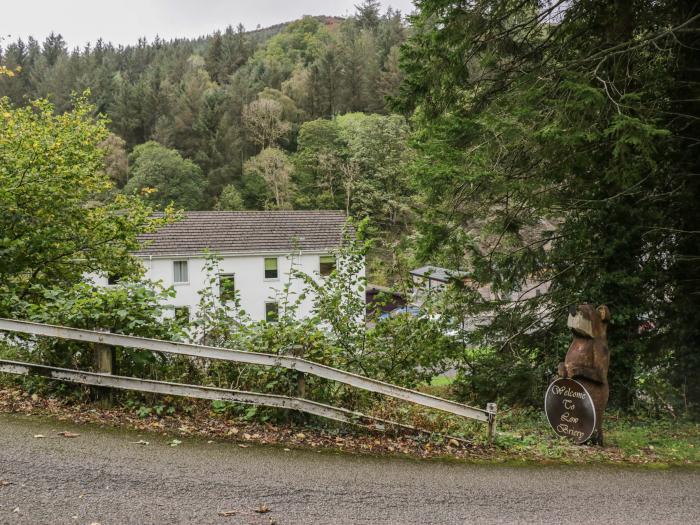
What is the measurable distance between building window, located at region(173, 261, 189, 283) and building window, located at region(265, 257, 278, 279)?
15.4 ft

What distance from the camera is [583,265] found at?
11.4 metres

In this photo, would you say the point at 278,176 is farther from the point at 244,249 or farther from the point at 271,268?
the point at 244,249

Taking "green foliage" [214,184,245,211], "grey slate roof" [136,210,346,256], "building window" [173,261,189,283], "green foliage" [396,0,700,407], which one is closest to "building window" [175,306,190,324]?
"green foliage" [396,0,700,407]

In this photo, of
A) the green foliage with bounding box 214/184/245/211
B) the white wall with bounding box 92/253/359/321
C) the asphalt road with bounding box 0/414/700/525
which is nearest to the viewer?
the asphalt road with bounding box 0/414/700/525

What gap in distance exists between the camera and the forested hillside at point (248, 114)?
6038cm

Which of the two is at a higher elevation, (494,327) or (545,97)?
(545,97)

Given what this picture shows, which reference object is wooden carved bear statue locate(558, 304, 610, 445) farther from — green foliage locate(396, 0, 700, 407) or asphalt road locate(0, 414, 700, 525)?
green foliage locate(396, 0, 700, 407)

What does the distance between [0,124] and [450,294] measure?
10.1m

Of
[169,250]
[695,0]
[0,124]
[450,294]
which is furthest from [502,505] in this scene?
[169,250]

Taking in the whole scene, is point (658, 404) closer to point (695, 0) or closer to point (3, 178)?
point (695, 0)

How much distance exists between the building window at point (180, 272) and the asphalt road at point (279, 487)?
28718mm

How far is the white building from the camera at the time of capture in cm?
3450

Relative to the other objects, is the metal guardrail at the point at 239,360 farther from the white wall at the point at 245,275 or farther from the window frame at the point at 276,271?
the window frame at the point at 276,271

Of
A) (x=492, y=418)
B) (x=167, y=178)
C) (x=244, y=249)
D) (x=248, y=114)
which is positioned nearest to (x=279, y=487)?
(x=492, y=418)
